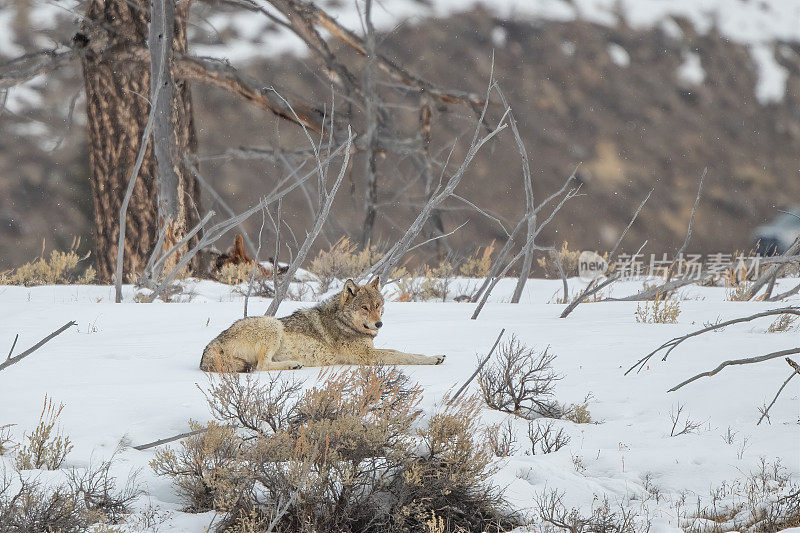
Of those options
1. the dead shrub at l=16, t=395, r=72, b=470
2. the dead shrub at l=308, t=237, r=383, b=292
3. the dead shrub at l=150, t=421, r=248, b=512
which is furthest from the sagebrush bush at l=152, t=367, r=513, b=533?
the dead shrub at l=308, t=237, r=383, b=292

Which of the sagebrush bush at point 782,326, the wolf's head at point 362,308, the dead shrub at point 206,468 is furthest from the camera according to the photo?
the sagebrush bush at point 782,326

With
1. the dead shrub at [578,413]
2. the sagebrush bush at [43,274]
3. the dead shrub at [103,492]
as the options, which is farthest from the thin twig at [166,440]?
the sagebrush bush at [43,274]

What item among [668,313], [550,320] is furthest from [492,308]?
[668,313]

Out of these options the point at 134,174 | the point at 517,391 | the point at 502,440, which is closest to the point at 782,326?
the point at 517,391

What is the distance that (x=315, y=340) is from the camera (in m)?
5.91

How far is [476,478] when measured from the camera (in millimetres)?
3732

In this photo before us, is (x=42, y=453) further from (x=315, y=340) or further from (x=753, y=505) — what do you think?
(x=753, y=505)

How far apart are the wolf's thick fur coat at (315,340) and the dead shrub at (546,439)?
1394mm

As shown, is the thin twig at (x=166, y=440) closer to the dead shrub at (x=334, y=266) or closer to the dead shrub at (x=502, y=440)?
the dead shrub at (x=502, y=440)

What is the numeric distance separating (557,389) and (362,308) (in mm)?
1555

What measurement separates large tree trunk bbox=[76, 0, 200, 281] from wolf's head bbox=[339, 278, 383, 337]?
23.7ft

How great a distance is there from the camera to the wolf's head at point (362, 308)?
235 inches

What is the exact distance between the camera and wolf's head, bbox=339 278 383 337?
19.6 feet

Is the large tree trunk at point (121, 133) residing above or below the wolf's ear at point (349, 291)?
above
